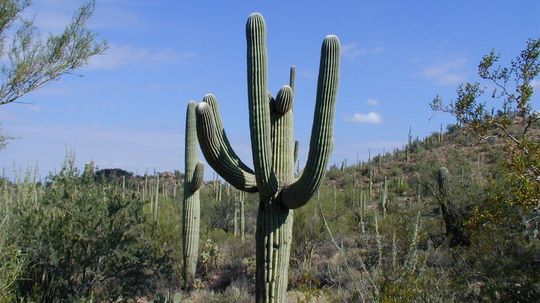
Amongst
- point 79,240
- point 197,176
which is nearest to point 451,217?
point 197,176

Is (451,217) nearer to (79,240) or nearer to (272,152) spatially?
(272,152)

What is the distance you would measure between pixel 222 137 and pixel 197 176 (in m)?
4.63

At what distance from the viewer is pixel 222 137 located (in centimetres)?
838

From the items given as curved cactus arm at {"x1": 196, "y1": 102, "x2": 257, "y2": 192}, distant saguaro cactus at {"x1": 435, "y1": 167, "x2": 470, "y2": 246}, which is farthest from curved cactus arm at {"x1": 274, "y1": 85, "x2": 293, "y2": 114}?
distant saguaro cactus at {"x1": 435, "y1": 167, "x2": 470, "y2": 246}

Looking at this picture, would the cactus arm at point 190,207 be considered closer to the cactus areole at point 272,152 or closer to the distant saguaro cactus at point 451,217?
the cactus areole at point 272,152

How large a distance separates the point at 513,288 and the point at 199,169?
23.8 feet

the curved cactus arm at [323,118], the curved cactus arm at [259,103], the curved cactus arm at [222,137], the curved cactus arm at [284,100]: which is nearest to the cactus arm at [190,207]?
the curved cactus arm at [222,137]

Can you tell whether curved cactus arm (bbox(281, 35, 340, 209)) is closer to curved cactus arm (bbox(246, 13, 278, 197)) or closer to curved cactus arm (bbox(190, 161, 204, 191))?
curved cactus arm (bbox(246, 13, 278, 197))

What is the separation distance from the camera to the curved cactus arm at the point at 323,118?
23.6 ft

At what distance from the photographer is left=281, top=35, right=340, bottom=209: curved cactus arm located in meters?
7.20

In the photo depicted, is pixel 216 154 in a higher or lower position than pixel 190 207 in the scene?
higher

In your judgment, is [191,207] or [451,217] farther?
[451,217]

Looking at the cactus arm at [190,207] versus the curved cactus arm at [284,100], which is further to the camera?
the cactus arm at [190,207]

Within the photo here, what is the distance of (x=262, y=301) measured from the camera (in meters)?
7.87
